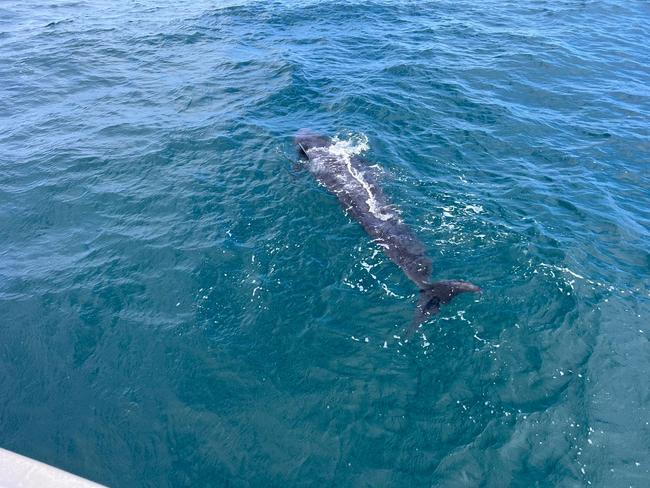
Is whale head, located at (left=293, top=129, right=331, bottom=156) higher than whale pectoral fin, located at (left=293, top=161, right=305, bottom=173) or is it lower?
higher

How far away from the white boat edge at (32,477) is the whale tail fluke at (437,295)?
31.5 ft

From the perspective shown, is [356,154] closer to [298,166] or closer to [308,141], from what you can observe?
[308,141]

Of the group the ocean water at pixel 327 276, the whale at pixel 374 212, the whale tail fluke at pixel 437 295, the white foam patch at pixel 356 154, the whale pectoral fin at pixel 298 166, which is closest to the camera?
the ocean water at pixel 327 276

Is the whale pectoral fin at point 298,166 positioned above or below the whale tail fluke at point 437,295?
above

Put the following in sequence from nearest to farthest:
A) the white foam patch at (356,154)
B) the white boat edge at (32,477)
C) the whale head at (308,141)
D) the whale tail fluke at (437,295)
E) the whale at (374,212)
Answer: the white boat edge at (32,477) → the whale tail fluke at (437,295) → the whale at (374,212) → the white foam patch at (356,154) → the whale head at (308,141)

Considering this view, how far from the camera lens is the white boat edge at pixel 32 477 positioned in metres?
8.46

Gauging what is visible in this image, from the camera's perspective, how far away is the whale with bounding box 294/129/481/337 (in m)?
14.0

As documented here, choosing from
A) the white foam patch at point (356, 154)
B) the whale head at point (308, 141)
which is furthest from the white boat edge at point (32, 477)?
the whale head at point (308, 141)

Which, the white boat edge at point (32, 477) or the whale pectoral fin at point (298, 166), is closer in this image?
the white boat edge at point (32, 477)

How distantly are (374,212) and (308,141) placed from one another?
6.57 meters

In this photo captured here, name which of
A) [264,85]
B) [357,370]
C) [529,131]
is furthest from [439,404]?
[264,85]

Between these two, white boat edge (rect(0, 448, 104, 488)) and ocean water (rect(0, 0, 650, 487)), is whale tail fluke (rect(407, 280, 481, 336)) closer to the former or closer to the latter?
ocean water (rect(0, 0, 650, 487))

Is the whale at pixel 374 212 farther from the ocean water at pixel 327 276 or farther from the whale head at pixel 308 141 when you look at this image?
the ocean water at pixel 327 276

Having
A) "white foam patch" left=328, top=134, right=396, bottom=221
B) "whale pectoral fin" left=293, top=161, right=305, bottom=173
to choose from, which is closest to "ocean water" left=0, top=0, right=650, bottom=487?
"whale pectoral fin" left=293, top=161, right=305, bottom=173
